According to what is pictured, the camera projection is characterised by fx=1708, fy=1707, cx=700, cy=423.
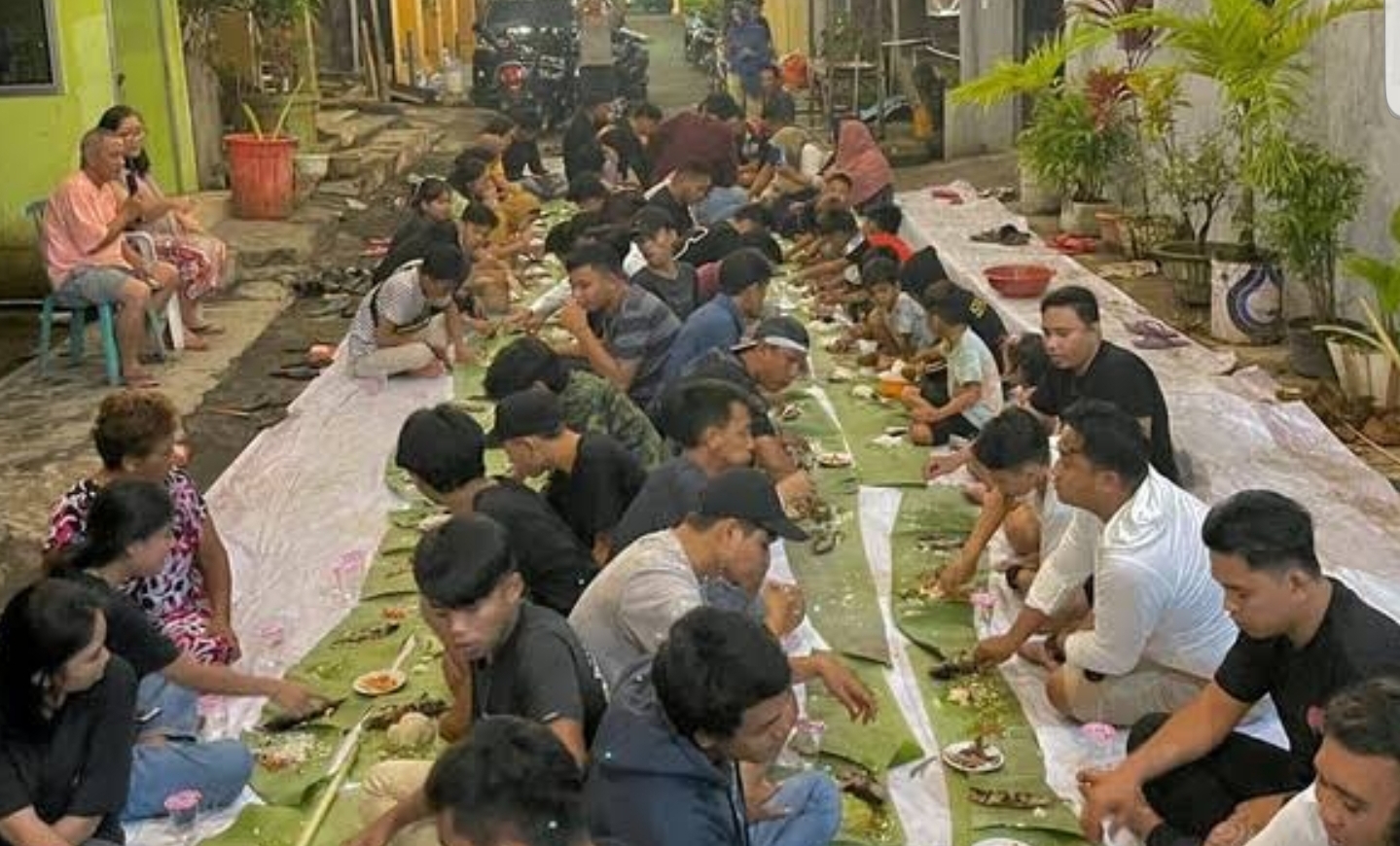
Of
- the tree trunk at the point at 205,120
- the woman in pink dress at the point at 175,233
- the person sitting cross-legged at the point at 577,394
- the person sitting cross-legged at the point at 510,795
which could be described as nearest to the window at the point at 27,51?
the woman in pink dress at the point at 175,233

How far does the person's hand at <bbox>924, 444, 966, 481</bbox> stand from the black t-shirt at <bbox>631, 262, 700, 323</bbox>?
5.21ft

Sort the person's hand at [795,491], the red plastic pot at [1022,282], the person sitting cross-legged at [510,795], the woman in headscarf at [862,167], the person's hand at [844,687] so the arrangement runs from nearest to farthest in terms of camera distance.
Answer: the person sitting cross-legged at [510,795] → the person's hand at [844,687] → the person's hand at [795,491] → the red plastic pot at [1022,282] → the woman in headscarf at [862,167]

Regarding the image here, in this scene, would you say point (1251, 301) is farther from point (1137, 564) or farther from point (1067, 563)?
point (1137, 564)

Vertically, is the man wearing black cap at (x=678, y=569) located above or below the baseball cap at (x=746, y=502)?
below

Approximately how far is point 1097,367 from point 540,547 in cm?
222

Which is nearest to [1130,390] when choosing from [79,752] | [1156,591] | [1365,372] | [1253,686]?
[1156,591]

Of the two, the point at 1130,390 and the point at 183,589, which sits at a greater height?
the point at 1130,390

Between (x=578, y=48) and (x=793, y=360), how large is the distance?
15749 mm

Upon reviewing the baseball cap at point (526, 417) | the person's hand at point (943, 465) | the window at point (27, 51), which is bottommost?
the person's hand at point (943, 465)

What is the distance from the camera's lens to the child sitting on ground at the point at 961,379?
7.12 metres

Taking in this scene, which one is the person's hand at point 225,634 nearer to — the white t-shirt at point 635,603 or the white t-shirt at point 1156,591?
the white t-shirt at point 635,603

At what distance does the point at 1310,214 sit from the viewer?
26.7ft

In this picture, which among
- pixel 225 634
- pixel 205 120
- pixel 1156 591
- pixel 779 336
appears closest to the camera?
pixel 1156 591

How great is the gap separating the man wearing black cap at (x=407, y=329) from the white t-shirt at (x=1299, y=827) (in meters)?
5.91
